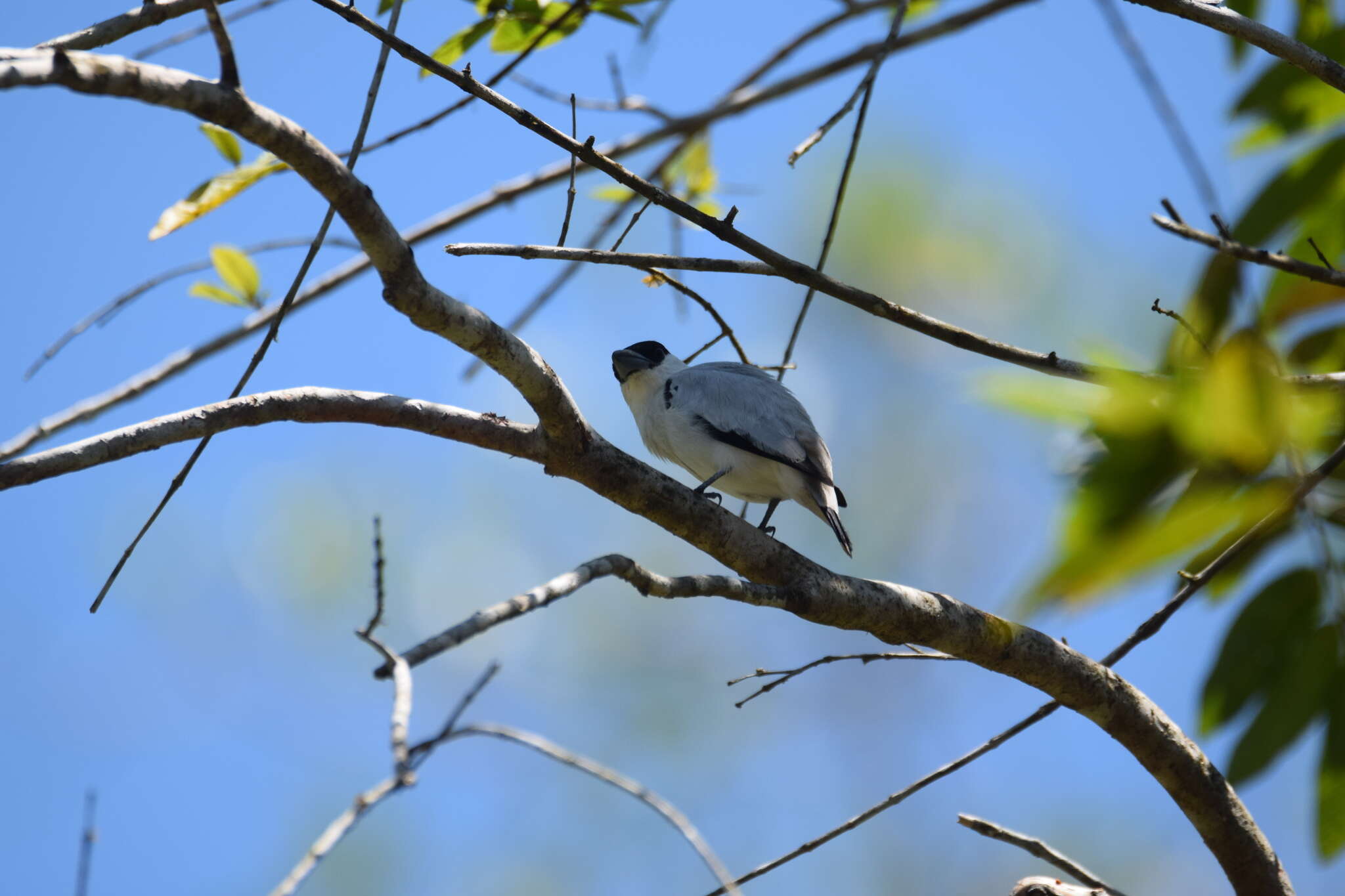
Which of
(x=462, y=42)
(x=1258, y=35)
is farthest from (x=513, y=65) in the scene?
(x=1258, y=35)

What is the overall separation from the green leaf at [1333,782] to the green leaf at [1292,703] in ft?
0.14

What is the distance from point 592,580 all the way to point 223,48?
152 cm

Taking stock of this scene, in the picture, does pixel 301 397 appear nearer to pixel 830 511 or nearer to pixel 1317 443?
pixel 1317 443

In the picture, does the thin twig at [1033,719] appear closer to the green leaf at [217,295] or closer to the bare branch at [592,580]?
the bare branch at [592,580]

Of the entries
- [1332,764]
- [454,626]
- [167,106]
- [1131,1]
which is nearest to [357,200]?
[167,106]

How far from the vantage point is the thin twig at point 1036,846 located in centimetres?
336

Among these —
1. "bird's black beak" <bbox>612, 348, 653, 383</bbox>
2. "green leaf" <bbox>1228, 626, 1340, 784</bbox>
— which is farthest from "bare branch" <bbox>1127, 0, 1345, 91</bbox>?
"bird's black beak" <bbox>612, 348, 653, 383</bbox>

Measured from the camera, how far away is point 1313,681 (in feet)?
8.55

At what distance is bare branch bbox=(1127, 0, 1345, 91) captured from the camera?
2768 mm

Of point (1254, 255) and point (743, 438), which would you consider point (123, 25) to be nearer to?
point (1254, 255)

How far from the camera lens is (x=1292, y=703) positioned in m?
2.66

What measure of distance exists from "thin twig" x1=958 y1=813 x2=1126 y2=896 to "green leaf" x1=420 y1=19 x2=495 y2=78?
3.20 metres

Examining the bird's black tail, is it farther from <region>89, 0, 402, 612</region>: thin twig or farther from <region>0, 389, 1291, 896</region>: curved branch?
<region>89, 0, 402, 612</region>: thin twig

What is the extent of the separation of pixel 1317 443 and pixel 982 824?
2386 millimetres
